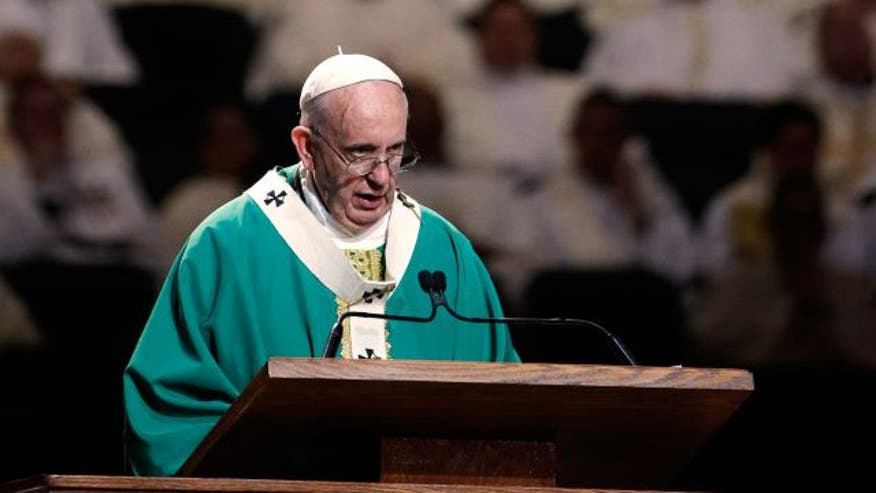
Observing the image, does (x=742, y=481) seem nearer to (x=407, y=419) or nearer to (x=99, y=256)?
(x=99, y=256)

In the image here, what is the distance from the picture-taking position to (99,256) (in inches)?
238

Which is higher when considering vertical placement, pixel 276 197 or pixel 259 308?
pixel 276 197

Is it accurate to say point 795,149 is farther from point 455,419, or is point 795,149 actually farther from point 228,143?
point 455,419

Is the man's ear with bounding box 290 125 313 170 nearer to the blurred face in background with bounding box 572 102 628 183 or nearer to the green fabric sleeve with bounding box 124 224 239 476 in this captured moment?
the green fabric sleeve with bounding box 124 224 239 476

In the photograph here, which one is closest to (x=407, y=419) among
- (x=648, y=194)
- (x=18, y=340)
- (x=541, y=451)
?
(x=541, y=451)

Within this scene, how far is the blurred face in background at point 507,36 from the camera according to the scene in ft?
21.2

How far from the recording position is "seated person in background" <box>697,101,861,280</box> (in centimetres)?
652

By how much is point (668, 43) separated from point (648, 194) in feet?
1.88

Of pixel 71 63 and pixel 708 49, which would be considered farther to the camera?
pixel 708 49

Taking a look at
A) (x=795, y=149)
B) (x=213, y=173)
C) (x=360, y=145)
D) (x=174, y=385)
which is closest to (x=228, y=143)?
(x=213, y=173)

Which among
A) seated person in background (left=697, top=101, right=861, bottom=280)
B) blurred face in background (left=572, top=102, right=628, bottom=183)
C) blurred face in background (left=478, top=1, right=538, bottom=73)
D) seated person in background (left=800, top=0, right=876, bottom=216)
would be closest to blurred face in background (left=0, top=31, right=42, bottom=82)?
blurred face in background (left=478, top=1, right=538, bottom=73)

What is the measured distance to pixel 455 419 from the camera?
3.02 m

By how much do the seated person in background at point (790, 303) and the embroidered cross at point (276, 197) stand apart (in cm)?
235

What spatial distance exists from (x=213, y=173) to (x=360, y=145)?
2026 millimetres
